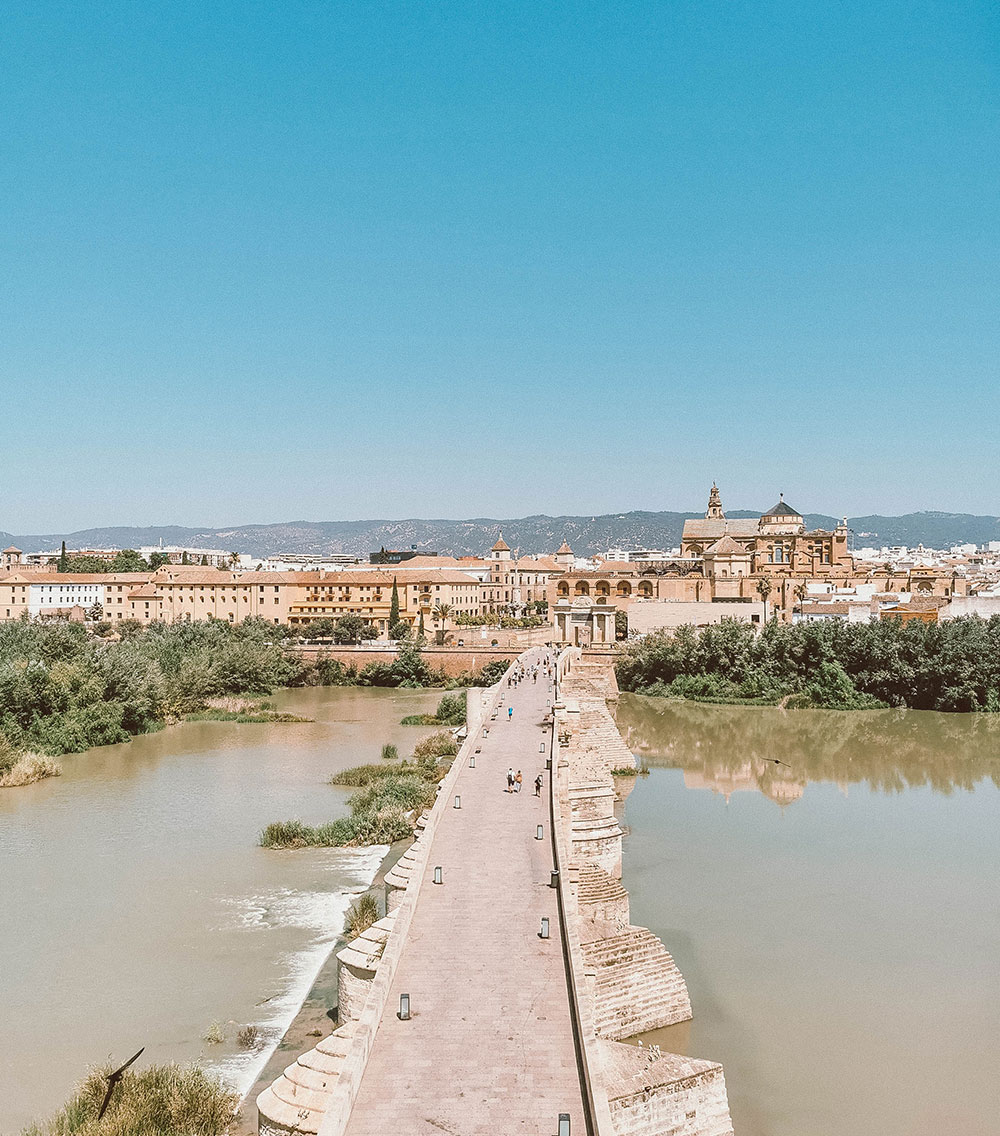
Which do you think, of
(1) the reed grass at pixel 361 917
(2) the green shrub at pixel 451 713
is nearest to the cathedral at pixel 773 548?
(2) the green shrub at pixel 451 713

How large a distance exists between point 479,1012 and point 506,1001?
28cm

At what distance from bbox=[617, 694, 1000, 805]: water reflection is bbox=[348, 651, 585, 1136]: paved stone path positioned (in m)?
15.1

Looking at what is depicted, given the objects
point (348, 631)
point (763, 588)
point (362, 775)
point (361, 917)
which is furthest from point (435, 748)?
point (763, 588)

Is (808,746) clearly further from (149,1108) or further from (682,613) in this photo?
(149,1108)

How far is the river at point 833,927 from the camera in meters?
10.6

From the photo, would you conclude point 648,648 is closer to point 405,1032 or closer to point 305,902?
point 305,902

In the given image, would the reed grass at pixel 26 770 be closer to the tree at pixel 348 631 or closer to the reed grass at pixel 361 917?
the reed grass at pixel 361 917

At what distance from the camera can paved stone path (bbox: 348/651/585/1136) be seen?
20.9 ft

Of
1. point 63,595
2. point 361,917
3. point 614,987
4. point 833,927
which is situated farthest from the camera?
point 63,595

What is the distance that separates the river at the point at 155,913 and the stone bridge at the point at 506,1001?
9.32 ft

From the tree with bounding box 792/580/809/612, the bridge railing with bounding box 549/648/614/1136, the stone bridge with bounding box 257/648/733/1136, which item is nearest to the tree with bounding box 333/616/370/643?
the tree with bounding box 792/580/809/612

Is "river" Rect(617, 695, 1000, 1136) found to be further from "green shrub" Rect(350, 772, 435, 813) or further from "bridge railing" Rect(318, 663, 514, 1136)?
"green shrub" Rect(350, 772, 435, 813)

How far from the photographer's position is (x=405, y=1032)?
7461mm

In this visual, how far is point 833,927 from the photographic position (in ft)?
49.6
